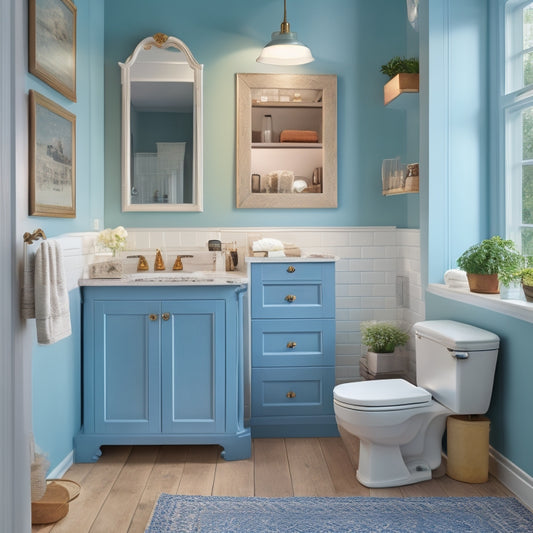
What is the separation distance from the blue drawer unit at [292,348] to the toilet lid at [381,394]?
2.06 feet

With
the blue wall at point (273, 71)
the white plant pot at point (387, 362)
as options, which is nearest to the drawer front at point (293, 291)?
the white plant pot at point (387, 362)

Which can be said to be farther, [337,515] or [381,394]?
[381,394]

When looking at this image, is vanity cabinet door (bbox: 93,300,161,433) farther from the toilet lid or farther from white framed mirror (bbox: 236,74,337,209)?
white framed mirror (bbox: 236,74,337,209)

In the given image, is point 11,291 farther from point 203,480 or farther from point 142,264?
point 142,264

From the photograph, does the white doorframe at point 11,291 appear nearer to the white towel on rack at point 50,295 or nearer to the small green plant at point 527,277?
the white towel on rack at point 50,295

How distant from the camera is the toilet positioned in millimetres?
2918

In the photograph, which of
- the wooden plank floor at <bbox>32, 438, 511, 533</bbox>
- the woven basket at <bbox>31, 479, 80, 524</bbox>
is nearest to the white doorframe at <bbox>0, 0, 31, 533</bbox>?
the woven basket at <bbox>31, 479, 80, 524</bbox>

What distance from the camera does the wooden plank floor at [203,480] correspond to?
2.76 m

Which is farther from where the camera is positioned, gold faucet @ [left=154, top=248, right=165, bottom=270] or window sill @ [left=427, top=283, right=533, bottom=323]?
gold faucet @ [left=154, top=248, right=165, bottom=270]

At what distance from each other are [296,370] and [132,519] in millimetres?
1402

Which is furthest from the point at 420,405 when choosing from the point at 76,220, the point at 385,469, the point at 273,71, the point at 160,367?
the point at 273,71

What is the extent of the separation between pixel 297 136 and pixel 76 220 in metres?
1.57

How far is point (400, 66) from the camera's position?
13.1 ft

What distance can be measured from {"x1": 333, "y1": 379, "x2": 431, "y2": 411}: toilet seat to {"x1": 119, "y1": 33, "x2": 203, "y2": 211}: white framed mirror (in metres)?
1.75
